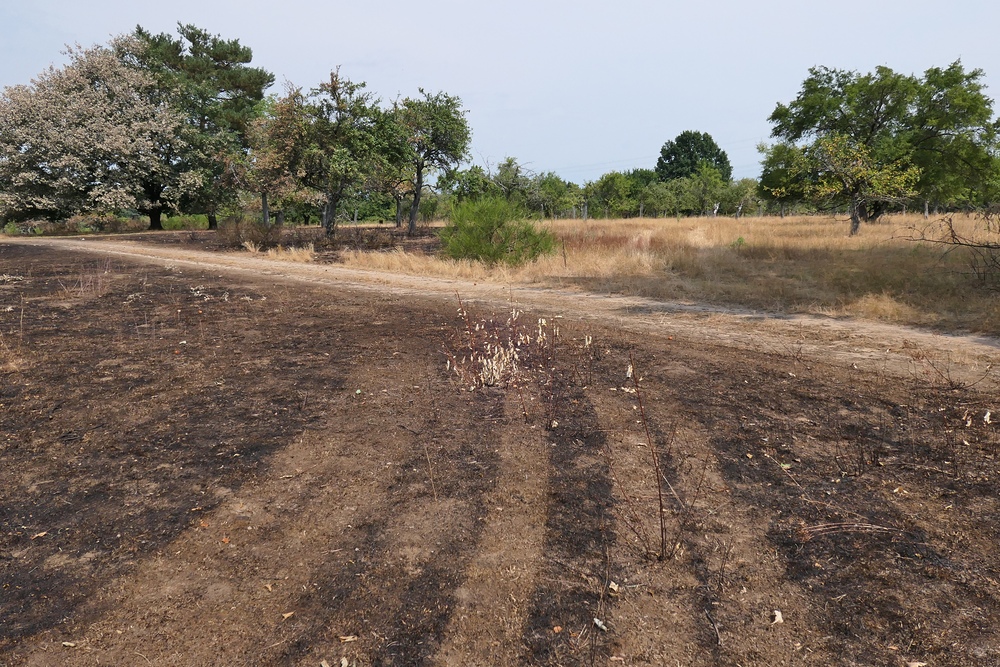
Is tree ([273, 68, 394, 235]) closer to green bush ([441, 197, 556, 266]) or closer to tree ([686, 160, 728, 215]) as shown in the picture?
green bush ([441, 197, 556, 266])

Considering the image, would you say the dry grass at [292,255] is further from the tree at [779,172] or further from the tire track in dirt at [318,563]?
the tree at [779,172]

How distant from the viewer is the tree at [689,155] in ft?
288

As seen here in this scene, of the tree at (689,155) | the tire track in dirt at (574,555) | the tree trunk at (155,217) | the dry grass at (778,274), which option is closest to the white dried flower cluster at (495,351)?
the tire track in dirt at (574,555)

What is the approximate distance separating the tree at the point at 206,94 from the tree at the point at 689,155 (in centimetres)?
6684

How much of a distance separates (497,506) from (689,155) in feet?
317

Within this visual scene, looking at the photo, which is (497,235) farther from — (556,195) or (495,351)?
(556,195)

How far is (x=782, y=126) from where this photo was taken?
96.1ft

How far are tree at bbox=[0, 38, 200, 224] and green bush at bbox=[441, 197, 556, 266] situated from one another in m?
21.6

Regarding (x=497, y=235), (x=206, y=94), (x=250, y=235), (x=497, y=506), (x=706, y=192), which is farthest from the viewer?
(x=706, y=192)

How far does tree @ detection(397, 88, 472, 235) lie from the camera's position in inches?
914

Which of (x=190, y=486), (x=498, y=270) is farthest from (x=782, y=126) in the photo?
(x=190, y=486)

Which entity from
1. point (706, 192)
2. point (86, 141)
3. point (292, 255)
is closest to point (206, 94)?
point (86, 141)

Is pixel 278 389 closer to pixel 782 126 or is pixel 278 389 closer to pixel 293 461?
pixel 293 461

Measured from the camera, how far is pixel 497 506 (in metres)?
2.90
